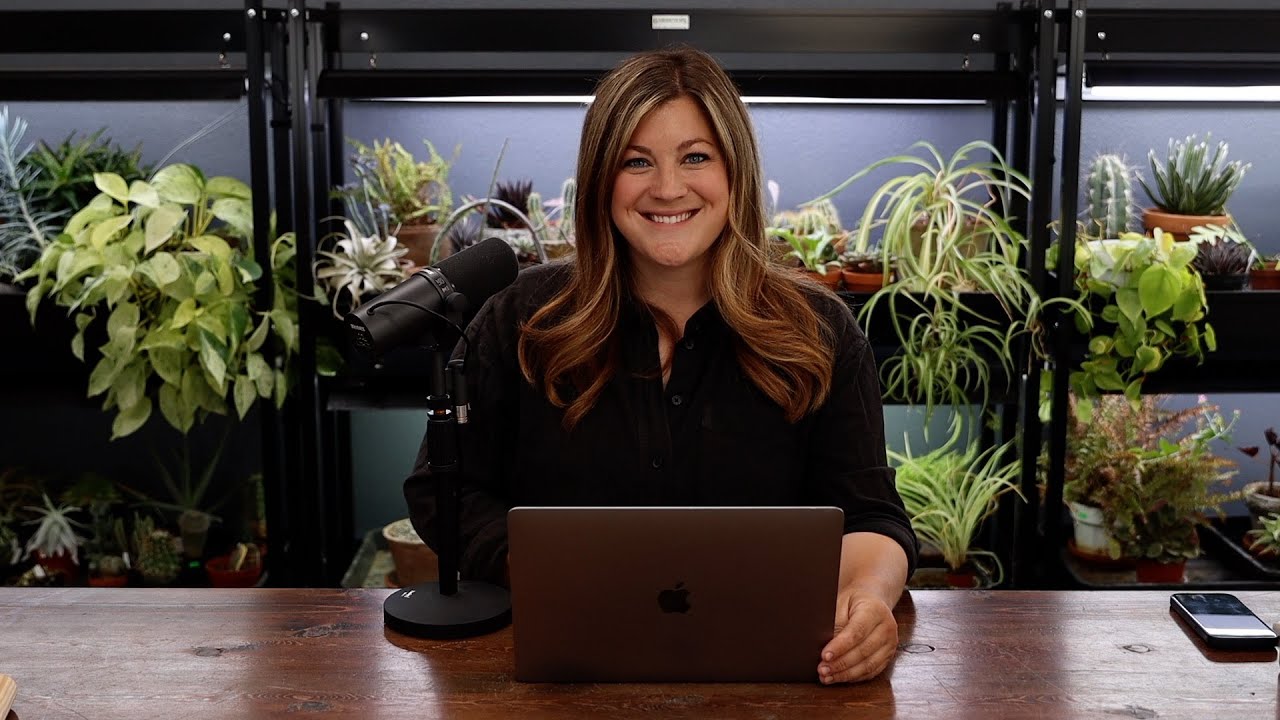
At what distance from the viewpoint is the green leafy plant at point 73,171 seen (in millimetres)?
3221

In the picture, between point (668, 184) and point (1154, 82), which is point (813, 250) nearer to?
point (1154, 82)

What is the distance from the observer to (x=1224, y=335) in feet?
10.1

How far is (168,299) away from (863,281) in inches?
70.3

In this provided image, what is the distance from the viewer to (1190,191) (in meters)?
3.18

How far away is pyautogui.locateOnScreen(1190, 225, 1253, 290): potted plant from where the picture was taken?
3.04 metres

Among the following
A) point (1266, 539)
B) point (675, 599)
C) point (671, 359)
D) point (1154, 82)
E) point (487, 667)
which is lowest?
point (1266, 539)

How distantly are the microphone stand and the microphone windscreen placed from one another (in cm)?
9

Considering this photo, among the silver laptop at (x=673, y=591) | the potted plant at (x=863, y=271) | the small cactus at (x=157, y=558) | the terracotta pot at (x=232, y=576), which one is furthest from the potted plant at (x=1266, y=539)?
the small cactus at (x=157, y=558)

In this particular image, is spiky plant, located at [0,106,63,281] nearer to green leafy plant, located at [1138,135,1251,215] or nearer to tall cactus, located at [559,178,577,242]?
tall cactus, located at [559,178,577,242]

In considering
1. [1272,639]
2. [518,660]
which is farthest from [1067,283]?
[518,660]

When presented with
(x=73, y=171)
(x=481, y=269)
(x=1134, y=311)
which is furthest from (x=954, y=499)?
(x=73, y=171)

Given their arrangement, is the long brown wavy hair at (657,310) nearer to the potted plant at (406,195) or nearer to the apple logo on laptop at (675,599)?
the apple logo on laptop at (675,599)

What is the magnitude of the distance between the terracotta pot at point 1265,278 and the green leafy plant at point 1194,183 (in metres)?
0.19

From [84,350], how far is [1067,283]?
2534 millimetres
